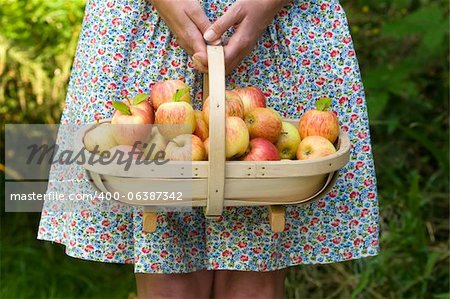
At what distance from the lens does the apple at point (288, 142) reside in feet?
5.43

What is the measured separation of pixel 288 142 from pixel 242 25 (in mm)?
274

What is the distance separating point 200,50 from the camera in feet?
5.63

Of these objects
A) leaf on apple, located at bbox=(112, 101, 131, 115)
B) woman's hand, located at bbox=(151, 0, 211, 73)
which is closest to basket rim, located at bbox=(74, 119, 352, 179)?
leaf on apple, located at bbox=(112, 101, 131, 115)

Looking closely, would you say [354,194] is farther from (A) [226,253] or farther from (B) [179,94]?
(B) [179,94]

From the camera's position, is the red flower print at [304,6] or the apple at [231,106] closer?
the apple at [231,106]

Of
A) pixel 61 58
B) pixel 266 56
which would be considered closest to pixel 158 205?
pixel 266 56

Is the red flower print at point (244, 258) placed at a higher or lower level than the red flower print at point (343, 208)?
lower

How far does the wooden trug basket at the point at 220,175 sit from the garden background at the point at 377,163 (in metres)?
1.35

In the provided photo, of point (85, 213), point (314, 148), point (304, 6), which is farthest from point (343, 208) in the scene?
point (85, 213)

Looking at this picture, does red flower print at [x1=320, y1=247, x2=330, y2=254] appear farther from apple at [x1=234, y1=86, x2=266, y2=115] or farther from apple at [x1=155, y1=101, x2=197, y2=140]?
apple at [x1=155, y1=101, x2=197, y2=140]

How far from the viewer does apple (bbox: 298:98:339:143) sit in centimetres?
165

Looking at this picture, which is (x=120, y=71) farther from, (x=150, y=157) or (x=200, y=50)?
(x=150, y=157)

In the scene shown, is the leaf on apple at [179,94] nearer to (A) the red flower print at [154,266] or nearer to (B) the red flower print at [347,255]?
(A) the red flower print at [154,266]

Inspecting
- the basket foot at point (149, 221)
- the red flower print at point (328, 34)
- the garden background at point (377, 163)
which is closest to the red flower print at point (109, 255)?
the basket foot at point (149, 221)
